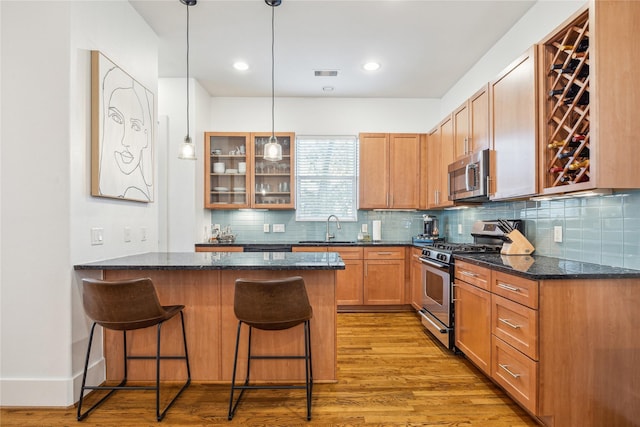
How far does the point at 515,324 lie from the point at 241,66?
3.68 metres

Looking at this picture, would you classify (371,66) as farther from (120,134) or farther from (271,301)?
(271,301)

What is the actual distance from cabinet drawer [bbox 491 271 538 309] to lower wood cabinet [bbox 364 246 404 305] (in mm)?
2095

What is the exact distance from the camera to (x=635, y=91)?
1.91 metres

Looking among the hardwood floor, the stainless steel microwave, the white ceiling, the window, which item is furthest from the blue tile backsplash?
the white ceiling

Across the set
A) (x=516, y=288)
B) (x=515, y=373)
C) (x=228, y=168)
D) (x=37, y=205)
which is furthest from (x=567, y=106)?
(x=228, y=168)

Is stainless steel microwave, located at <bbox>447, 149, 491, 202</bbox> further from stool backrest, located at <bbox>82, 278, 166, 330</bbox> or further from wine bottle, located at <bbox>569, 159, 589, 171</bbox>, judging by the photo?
stool backrest, located at <bbox>82, 278, 166, 330</bbox>

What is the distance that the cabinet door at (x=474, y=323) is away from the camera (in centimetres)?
249

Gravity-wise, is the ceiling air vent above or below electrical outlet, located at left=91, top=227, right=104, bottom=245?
above

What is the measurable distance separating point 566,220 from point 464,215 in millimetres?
1821

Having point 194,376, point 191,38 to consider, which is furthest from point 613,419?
point 191,38

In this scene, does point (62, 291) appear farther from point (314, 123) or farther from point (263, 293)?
point (314, 123)

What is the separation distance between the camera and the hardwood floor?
208 centimetres

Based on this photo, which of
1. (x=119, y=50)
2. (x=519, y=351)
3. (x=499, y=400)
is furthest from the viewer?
(x=119, y=50)

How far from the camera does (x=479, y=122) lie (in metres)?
3.17
